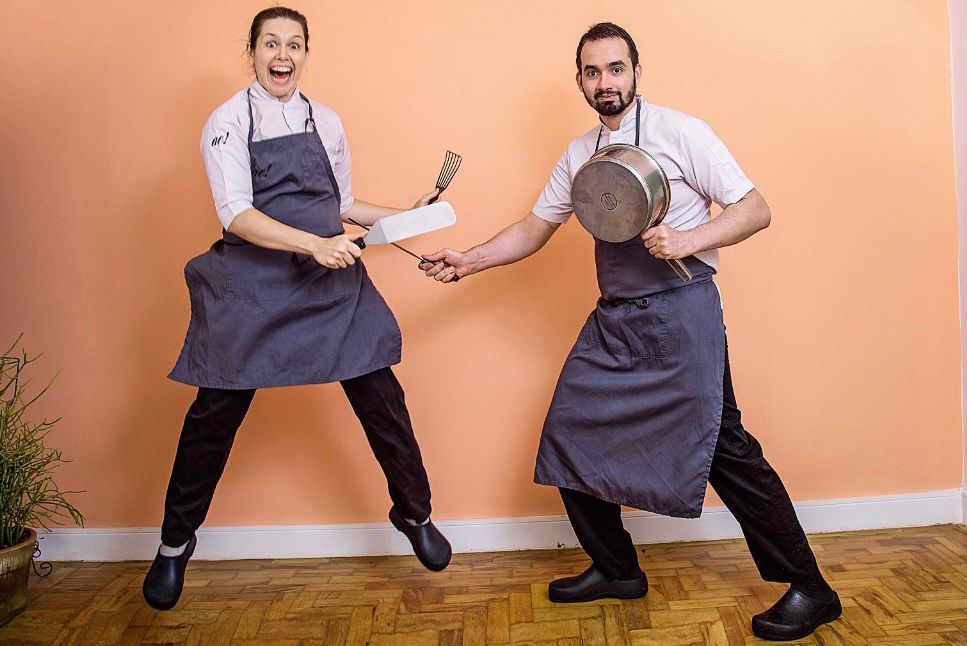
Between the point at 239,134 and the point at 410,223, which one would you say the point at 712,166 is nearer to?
the point at 410,223

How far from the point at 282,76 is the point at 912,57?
200 centimetres

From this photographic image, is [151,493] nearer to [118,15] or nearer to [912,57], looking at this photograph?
[118,15]

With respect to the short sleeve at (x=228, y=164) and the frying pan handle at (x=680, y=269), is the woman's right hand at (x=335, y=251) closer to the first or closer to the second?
the short sleeve at (x=228, y=164)

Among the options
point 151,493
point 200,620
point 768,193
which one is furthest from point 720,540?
point 151,493

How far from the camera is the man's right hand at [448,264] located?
2.60m

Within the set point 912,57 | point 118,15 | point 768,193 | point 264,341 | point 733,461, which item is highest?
point 118,15

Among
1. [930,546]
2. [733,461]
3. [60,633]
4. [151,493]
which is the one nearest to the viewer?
[733,461]

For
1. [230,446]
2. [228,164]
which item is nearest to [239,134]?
[228,164]

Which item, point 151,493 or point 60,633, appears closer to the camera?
point 60,633

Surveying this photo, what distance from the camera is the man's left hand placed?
7.01ft

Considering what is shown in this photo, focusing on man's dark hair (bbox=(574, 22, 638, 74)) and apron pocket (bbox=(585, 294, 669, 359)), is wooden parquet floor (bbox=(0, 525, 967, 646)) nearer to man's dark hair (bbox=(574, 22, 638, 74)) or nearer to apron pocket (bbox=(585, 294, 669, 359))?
apron pocket (bbox=(585, 294, 669, 359))

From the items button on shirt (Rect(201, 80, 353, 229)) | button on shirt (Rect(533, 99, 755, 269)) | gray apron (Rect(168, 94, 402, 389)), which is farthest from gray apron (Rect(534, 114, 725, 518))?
button on shirt (Rect(201, 80, 353, 229))

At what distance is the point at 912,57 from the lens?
9.74 feet

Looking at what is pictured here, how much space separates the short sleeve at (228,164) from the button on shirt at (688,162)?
0.91 metres
